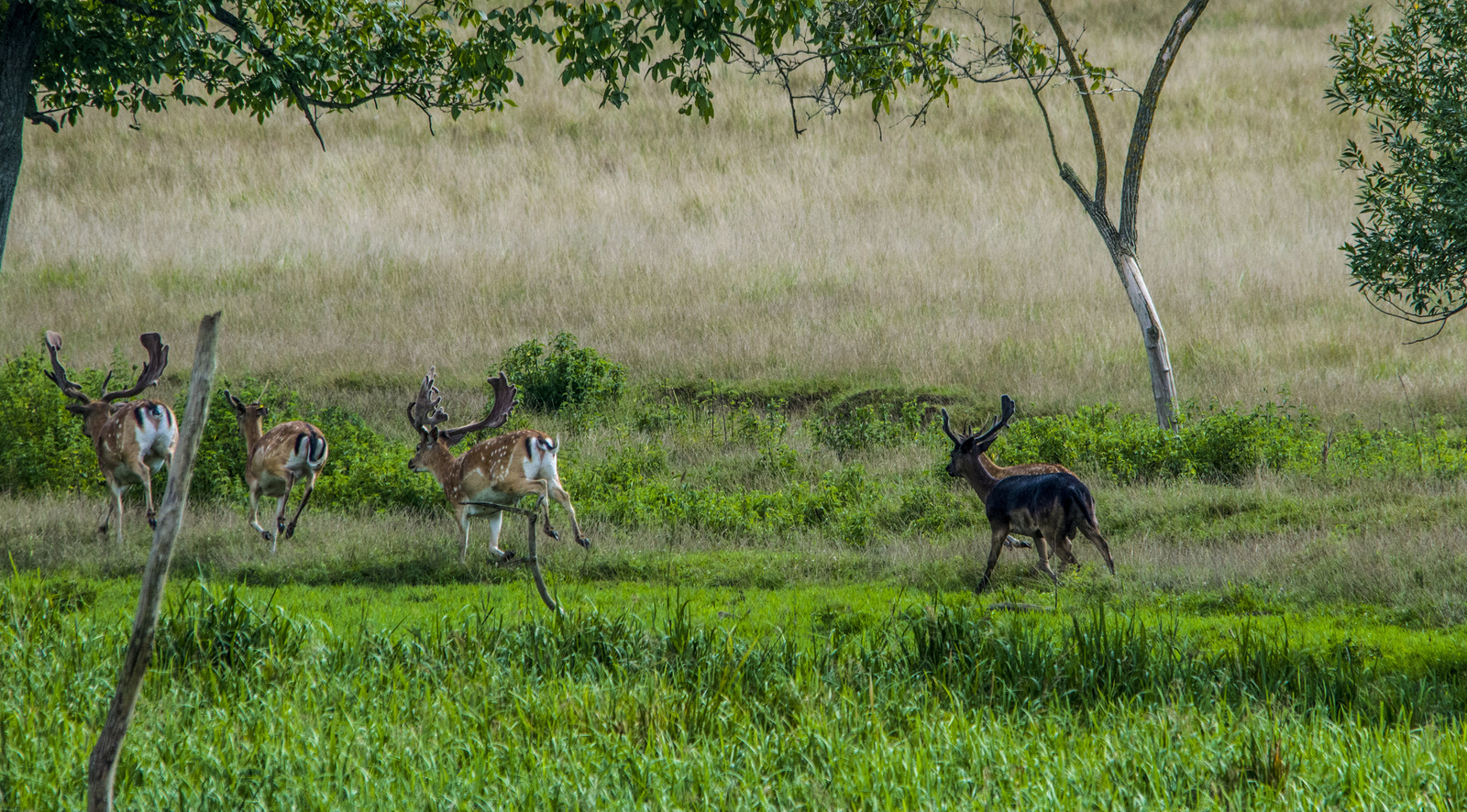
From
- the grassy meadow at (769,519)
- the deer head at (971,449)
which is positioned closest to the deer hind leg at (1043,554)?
the grassy meadow at (769,519)

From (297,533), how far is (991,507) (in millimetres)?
6591

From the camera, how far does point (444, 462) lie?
1065cm

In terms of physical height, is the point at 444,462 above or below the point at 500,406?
below

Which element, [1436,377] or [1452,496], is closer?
[1452,496]

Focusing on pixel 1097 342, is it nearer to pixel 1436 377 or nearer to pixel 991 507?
pixel 1436 377

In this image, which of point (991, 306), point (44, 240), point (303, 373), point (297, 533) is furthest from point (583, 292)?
point (44, 240)

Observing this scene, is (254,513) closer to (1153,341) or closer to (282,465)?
(282,465)

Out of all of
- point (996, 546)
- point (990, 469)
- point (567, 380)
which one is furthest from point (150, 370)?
point (996, 546)

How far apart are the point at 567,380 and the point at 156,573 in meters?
12.7

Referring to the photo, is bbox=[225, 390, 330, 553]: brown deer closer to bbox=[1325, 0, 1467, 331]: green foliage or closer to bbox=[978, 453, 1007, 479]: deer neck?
bbox=[978, 453, 1007, 479]: deer neck

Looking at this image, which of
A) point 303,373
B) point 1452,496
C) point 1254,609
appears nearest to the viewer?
point 1254,609

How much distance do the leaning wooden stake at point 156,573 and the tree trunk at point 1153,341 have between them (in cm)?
1131

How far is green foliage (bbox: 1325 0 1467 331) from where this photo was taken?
36.1ft

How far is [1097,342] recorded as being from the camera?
18.1 metres
